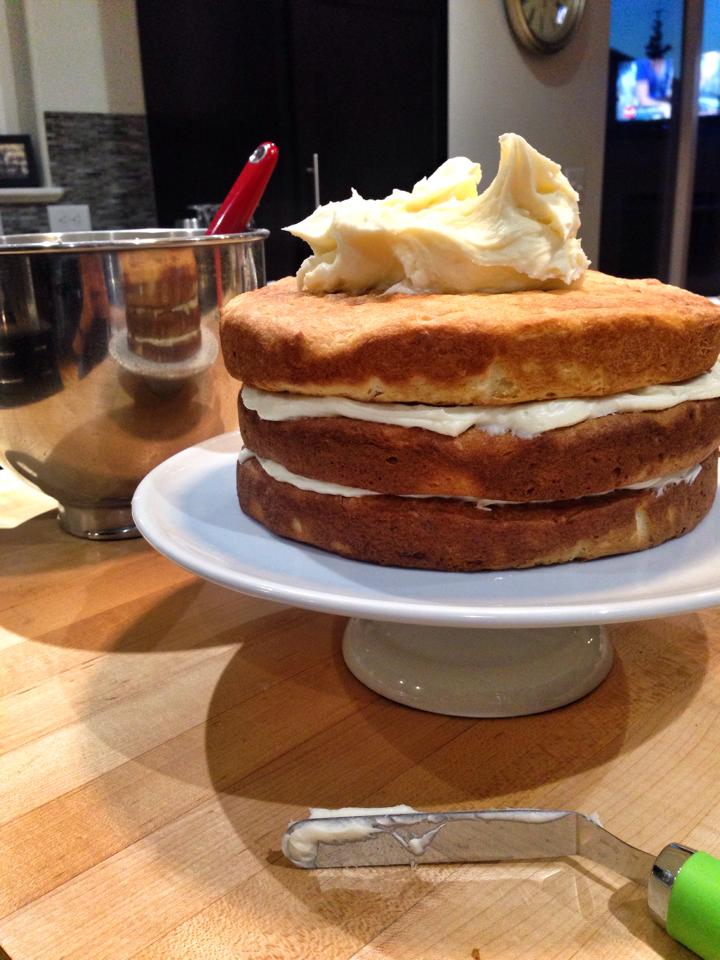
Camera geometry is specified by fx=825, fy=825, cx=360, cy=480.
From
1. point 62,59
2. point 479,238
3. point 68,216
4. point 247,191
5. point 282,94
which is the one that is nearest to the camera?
point 479,238

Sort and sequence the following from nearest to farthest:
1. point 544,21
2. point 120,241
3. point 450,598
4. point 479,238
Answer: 1. point 450,598
2. point 479,238
3. point 120,241
4. point 544,21

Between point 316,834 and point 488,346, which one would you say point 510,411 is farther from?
point 316,834

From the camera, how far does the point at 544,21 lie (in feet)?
14.9

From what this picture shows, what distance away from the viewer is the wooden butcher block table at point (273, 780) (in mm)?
564

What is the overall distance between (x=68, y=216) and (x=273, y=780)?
2895mm

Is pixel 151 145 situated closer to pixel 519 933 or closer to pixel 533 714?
pixel 533 714

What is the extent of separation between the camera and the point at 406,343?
2.28 ft

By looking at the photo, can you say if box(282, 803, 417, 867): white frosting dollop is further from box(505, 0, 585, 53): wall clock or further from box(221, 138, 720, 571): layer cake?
box(505, 0, 585, 53): wall clock

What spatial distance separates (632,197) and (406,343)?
539 cm

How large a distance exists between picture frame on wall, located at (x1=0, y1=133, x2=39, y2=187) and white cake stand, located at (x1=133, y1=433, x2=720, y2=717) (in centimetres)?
248

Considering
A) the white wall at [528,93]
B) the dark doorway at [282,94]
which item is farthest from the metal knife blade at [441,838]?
A: the white wall at [528,93]

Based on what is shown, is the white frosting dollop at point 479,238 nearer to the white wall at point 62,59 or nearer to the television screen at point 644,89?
the white wall at point 62,59

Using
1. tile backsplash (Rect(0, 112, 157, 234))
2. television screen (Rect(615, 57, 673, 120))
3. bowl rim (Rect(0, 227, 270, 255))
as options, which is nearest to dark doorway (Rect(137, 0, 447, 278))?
tile backsplash (Rect(0, 112, 157, 234))

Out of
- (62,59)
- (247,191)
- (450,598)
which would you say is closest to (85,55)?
(62,59)
